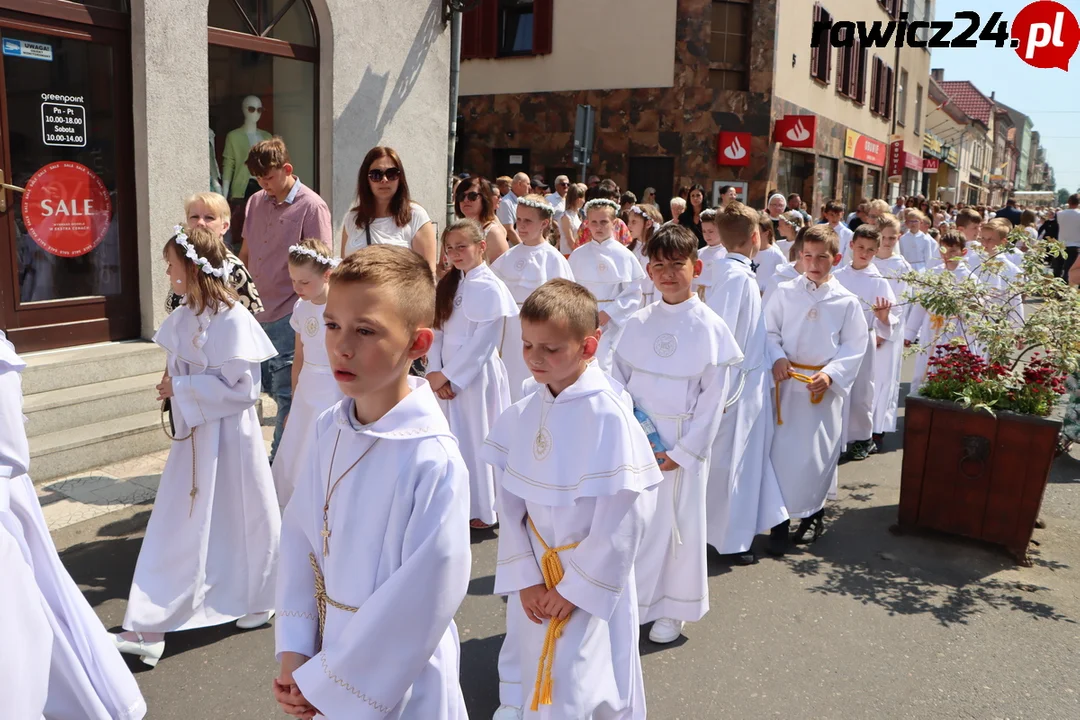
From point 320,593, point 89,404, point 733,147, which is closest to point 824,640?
point 320,593

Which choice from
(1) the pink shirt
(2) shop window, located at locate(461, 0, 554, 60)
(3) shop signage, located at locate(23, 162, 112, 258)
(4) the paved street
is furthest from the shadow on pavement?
(2) shop window, located at locate(461, 0, 554, 60)

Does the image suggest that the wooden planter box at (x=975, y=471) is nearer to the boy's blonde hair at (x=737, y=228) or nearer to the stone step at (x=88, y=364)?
the boy's blonde hair at (x=737, y=228)

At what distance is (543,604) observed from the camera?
2.80m

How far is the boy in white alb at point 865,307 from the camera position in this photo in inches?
269

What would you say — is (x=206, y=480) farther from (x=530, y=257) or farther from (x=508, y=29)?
(x=508, y=29)

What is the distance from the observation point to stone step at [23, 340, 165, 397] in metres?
6.19

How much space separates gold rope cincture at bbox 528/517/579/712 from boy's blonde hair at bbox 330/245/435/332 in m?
1.00

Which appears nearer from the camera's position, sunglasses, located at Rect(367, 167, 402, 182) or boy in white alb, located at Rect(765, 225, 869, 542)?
boy in white alb, located at Rect(765, 225, 869, 542)

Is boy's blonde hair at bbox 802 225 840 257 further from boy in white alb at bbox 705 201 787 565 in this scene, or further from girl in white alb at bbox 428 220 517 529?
girl in white alb at bbox 428 220 517 529

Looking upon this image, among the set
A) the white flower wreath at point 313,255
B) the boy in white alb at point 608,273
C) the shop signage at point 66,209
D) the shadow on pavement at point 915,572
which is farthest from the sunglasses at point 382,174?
the shadow on pavement at point 915,572

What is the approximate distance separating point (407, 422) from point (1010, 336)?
430cm

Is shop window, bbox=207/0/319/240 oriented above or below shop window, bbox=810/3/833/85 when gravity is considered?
below

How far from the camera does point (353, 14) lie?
873cm

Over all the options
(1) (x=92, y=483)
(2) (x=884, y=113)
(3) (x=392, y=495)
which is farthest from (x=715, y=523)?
(2) (x=884, y=113)
